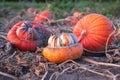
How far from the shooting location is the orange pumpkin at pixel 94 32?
3234mm

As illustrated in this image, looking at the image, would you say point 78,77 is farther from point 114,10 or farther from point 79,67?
point 114,10

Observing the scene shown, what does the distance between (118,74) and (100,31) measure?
2.32ft

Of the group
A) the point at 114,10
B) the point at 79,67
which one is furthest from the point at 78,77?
the point at 114,10

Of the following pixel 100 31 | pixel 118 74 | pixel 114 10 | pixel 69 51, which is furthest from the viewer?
pixel 114 10

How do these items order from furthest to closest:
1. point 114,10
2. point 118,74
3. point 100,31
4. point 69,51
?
point 114,10
point 100,31
point 69,51
point 118,74

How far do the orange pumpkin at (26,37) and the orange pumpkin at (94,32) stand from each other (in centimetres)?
38

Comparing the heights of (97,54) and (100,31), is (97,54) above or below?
below

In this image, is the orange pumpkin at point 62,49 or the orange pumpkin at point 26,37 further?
the orange pumpkin at point 26,37

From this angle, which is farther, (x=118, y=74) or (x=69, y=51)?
(x=69, y=51)

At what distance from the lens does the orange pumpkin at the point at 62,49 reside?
2.86 meters

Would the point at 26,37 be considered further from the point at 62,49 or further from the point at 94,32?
the point at 94,32

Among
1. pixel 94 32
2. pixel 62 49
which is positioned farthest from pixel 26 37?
pixel 94 32

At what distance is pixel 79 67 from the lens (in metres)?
2.76

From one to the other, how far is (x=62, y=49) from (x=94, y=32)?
48 centimetres
